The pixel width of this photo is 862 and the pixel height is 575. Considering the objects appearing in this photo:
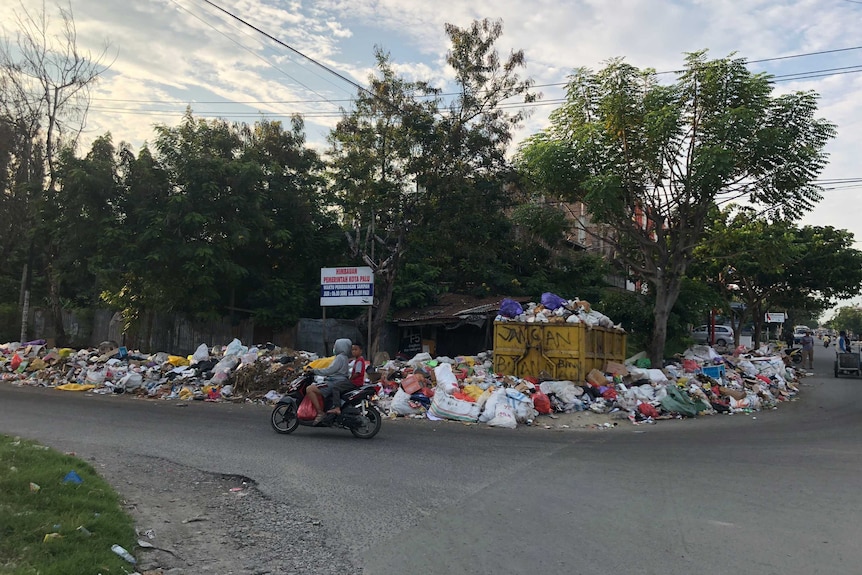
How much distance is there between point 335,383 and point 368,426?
835mm

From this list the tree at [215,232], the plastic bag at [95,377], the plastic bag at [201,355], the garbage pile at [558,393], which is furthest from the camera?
the tree at [215,232]

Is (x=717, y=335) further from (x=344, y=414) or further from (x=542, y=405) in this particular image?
(x=344, y=414)

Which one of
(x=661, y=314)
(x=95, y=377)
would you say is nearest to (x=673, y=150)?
(x=661, y=314)

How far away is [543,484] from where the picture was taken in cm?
720

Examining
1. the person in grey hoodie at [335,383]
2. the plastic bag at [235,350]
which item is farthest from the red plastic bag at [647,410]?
the plastic bag at [235,350]

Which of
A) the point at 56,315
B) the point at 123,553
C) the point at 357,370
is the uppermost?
the point at 56,315

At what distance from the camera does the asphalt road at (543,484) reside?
193 inches

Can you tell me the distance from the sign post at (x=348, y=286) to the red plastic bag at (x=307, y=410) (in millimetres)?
7388

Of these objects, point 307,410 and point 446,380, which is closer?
point 307,410

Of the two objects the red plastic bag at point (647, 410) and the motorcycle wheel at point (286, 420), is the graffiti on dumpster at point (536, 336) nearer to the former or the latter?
the red plastic bag at point (647, 410)

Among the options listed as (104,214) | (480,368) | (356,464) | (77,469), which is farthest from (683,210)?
(104,214)

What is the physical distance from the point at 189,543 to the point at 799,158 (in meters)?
16.2

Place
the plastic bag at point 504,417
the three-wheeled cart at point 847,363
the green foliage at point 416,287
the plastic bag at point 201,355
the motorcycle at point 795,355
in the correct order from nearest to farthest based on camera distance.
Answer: the plastic bag at point 504,417
the plastic bag at point 201,355
the green foliage at point 416,287
the three-wheeled cart at point 847,363
the motorcycle at point 795,355

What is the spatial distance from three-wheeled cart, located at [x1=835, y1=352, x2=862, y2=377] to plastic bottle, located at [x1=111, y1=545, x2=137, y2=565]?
26818 millimetres
